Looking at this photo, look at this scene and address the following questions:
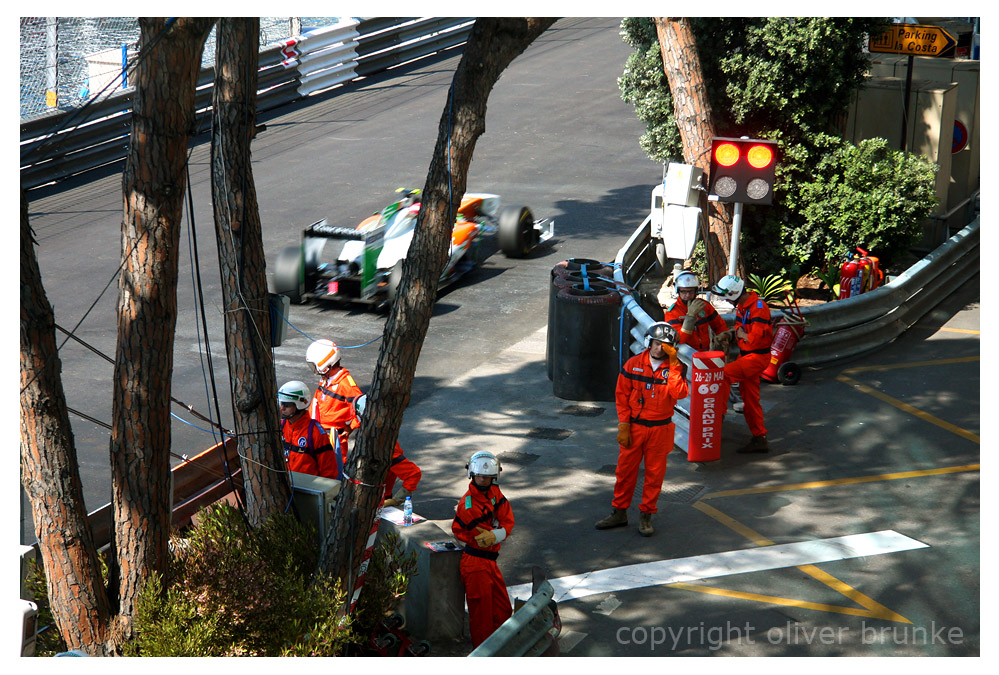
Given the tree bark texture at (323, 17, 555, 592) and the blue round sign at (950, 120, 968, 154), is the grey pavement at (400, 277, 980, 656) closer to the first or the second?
the tree bark texture at (323, 17, 555, 592)

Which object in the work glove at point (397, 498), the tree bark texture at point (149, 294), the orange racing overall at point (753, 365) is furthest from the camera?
the orange racing overall at point (753, 365)

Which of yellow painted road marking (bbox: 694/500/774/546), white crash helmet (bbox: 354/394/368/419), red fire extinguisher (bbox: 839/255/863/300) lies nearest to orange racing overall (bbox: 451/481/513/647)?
white crash helmet (bbox: 354/394/368/419)

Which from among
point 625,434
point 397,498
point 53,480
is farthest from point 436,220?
point 397,498

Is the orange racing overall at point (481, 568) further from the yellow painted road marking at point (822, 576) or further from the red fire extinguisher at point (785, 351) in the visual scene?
the red fire extinguisher at point (785, 351)

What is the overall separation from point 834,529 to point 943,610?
1460 millimetres

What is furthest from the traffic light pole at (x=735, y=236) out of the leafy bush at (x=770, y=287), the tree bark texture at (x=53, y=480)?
the tree bark texture at (x=53, y=480)

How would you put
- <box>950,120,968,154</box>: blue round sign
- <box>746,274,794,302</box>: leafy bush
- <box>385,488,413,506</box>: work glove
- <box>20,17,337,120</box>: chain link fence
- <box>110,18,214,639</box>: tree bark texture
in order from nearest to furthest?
<box>110,18,214,639</box>: tree bark texture → <box>385,488,413,506</box>: work glove → <box>746,274,794,302</box>: leafy bush → <box>950,120,968,154</box>: blue round sign → <box>20,17,337,120</box>: chain link fence

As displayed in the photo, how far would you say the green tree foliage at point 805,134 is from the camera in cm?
1522

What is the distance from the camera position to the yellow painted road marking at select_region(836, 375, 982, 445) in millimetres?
11492

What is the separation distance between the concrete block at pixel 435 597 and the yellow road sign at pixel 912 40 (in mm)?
11547

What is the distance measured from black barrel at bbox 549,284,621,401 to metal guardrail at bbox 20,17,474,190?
8573mm

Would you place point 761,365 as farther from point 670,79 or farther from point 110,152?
point 110,152

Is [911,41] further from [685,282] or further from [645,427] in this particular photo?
[645,427]

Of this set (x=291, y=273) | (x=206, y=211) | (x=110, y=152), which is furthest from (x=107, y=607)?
(x=110, y=152)
